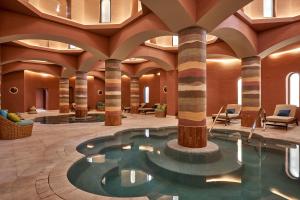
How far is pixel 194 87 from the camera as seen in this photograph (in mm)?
5719

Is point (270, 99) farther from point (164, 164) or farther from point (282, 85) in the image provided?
point (164, 164)

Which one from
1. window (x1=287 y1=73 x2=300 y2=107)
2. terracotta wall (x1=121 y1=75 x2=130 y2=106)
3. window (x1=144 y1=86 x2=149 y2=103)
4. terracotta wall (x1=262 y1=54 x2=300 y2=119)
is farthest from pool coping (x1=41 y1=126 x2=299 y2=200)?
terracotta wall (x1=121 y1=75 x2=130 y2=106)

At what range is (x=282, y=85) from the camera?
478 inches

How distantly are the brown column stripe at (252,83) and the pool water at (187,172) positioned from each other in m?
3.21

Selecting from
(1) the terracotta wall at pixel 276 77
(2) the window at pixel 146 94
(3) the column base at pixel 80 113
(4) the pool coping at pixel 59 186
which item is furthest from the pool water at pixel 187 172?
(2) the window at pixel 146 94

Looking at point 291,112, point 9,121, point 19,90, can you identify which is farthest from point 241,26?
point 19,90

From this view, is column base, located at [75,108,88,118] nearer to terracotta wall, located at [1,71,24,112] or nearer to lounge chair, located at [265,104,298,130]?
terracotta wall, located at [1,71,24,112]

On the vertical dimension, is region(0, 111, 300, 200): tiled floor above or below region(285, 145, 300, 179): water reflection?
above

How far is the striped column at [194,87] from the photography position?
569 centimetres

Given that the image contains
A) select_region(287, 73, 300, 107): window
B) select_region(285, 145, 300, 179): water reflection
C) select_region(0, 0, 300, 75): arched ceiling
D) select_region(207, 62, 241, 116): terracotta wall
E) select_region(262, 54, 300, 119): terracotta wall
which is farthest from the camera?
select_region(207, 62, 241, 116): terracotta wall

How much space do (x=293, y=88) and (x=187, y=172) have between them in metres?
11.8

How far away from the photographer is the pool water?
3.23 meters

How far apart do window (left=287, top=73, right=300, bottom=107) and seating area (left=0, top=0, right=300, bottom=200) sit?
0.06m

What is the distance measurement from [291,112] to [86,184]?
10.2m
